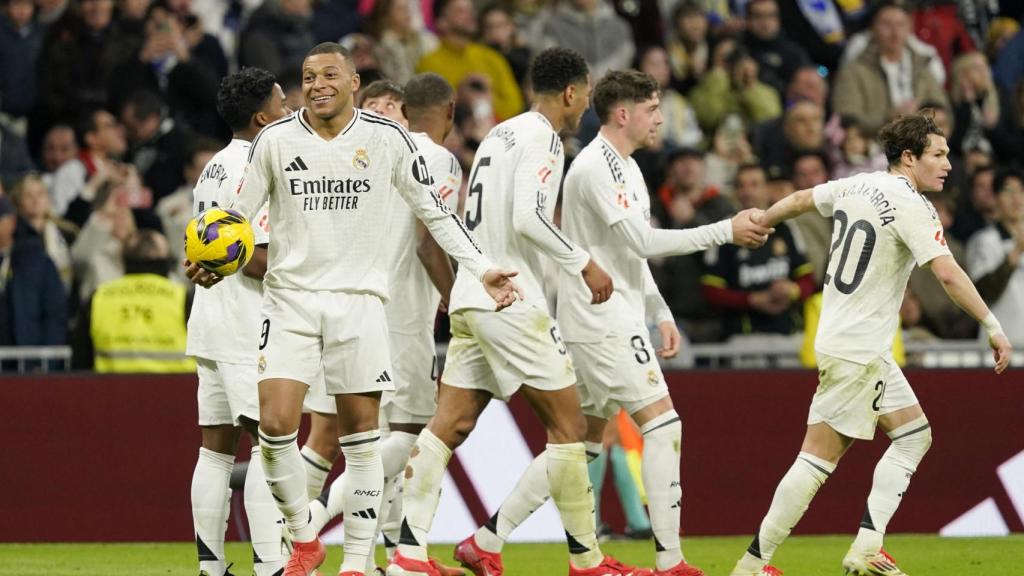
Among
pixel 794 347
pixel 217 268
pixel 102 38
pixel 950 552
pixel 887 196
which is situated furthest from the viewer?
pixel 102 38

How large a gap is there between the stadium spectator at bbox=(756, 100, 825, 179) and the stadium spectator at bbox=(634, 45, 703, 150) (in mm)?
937

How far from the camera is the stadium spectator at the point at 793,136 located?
16.5 meters

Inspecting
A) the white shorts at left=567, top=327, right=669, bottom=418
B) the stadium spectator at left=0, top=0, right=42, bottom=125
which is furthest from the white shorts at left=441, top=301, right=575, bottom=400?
the stadium spectator at left=0, top=0, right=42, bottom=125

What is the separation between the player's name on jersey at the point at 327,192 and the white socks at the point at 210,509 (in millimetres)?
1659

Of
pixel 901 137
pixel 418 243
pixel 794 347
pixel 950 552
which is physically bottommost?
pixel 950 552

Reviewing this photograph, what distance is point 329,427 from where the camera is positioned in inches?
385

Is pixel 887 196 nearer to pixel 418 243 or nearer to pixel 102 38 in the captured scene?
pixel 418 243

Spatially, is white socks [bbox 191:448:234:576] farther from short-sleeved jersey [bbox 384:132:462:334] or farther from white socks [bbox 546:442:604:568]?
white socks [bbox 546:442:604:568]

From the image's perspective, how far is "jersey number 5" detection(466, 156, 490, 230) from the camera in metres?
9.55

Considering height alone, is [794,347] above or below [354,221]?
below

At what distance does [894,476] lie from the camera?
9.66 meters

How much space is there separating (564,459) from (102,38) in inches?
356

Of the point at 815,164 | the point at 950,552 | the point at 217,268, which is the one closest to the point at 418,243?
the point at 217,268

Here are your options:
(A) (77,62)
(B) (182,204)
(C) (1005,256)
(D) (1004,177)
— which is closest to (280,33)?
(A) (77,62)
